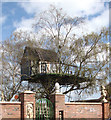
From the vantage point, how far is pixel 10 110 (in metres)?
11.1

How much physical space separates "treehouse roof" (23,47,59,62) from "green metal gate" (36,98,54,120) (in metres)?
7.53

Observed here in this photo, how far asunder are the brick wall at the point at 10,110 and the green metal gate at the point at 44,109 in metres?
1.06

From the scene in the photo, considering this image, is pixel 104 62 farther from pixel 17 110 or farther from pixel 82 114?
pixel 17 110

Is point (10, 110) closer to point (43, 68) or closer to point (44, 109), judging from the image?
point (44, 109)

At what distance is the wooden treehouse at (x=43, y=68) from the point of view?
18850 mm

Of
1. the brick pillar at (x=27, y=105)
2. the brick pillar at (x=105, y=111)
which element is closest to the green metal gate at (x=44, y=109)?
the brick pillar at (x=27, y=105)

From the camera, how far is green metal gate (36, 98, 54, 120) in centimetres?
1186

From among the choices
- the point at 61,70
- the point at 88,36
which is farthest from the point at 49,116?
the point at 88,36

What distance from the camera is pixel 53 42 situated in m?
19.3

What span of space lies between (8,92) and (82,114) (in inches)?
360

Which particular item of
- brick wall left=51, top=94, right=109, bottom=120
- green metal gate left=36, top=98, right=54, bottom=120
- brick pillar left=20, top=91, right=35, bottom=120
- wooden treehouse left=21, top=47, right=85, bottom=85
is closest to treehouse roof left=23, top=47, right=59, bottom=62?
wooden treehouse left=21, top=47, right=85, bottom=85

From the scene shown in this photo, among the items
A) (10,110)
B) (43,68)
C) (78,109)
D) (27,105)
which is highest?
(43,68)

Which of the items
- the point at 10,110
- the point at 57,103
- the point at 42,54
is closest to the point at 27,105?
the point at 10,110

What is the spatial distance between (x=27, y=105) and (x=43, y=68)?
8813mm
